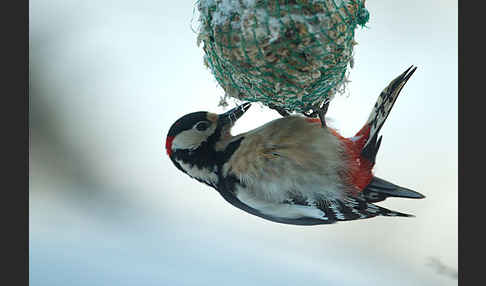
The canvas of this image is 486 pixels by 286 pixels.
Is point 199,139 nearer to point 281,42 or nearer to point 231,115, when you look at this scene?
point 231,115

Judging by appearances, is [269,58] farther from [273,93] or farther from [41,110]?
[41,110]

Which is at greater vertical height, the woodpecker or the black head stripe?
the black head stripe

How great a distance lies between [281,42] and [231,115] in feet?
1.56

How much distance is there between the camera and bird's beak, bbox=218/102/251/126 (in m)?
1.52

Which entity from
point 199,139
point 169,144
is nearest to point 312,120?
point 199,139

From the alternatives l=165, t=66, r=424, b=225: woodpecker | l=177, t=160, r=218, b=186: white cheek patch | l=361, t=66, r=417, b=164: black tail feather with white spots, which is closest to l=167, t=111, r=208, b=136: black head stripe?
l=165, t=66, r=424, b=225: woodpecker

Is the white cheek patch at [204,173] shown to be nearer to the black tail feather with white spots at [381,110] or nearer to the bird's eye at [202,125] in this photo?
the bird's eye at [202,125]

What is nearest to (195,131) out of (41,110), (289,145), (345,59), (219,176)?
(219,176)

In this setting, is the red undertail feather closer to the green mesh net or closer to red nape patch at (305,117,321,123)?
red nape patch at (305,117,321,123)

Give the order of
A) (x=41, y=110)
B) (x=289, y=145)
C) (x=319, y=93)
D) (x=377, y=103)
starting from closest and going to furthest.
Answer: (x=319, y=93) < (x=289, y=145) < (x=377, y=103) < (x=41, y=110)

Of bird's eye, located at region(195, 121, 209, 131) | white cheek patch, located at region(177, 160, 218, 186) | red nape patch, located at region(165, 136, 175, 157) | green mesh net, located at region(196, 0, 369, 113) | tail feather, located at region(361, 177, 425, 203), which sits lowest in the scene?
tail feather, located at region(361, 177, 425, 203)

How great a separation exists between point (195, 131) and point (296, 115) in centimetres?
34

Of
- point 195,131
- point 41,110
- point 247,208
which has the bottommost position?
point 247,208

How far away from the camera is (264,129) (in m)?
1.50
